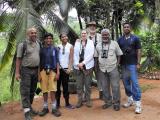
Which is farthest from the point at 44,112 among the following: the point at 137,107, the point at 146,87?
the point at 146,87

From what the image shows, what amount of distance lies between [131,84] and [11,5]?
14.2ft

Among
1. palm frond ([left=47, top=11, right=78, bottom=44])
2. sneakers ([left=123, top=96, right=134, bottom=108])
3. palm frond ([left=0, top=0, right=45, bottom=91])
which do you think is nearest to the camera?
palm frond ([left=0, top=0, right=45, bottom=91])

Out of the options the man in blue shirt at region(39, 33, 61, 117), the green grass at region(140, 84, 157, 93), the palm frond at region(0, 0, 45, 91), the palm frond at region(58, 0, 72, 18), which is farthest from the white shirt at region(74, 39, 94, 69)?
the green grass at region(140, 84, 157, 93)

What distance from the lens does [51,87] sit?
888 cm

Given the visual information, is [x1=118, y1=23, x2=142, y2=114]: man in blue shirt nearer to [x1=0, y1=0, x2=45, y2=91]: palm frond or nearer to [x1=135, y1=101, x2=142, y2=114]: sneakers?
[x1=135, y1=101, x2=142, y2=114]: sneakers

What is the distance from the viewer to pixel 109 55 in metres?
9.02

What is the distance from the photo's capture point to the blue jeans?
887 centimetres

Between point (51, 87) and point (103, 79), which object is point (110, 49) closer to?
point (103, 79)

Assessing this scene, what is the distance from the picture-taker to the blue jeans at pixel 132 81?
29.1 feet

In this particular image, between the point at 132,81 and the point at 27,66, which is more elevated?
the point at 27,66

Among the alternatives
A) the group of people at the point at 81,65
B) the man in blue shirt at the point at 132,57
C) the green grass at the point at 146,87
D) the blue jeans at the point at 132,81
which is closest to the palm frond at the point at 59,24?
the group of people at the point at 81,65

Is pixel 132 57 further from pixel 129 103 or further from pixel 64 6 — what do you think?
pixel 64 6

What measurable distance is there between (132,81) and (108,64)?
0.71 metres

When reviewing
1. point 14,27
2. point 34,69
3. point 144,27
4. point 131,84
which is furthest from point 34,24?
point 144,27
